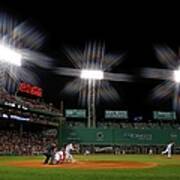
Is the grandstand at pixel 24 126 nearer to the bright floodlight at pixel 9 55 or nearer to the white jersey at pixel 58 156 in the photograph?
the bright floodlight at pixel 9 55

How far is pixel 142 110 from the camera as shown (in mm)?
82812

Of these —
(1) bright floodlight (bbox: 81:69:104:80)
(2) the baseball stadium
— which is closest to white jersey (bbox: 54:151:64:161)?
(2) the baseball stadium

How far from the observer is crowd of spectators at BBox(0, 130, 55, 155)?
48000 mm

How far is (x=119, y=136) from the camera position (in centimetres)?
5303

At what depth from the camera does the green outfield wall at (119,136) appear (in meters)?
52.2

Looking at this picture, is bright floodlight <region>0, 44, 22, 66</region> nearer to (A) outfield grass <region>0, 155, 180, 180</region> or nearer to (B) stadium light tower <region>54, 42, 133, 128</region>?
(B) stadium light tower <region>54, 42, 133, 128</region>

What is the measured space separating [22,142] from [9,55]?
37.9ft

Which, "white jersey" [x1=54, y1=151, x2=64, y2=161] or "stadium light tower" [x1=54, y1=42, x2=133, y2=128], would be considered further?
"stadium light tower" [x1=54, y1=42, x2=133, y2=128]

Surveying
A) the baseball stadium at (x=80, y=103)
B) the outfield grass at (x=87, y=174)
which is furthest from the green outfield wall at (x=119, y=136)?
the outfield grass at (x=87, y=174)

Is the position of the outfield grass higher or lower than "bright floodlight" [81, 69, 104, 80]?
lower

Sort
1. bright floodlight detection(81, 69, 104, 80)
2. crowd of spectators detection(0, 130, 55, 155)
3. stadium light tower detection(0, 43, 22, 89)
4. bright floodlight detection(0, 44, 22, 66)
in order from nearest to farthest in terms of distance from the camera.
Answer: crowd of spectators detection(0, 130, 55, 155) → bright floodlight detection(0, 44, 22, 66) → stadium light tower detection(0, 43, 22, 89) → bright floodlight detection(81, 69, 104, 80)

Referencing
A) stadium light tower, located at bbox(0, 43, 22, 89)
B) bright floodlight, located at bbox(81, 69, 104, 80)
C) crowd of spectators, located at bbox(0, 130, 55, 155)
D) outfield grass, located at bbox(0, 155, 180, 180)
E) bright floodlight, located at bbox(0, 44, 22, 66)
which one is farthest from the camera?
bright floodlight, located at bbox(81, 69, 104, 80)

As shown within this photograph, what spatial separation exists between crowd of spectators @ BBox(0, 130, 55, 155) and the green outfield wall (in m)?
3.87

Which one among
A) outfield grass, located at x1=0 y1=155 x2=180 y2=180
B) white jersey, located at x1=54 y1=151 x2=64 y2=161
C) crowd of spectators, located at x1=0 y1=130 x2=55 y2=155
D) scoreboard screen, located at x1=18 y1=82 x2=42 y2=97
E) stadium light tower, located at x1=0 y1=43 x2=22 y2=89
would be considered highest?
stadium light tower, located at x1=0 y1=43 x2=22 y2=89
